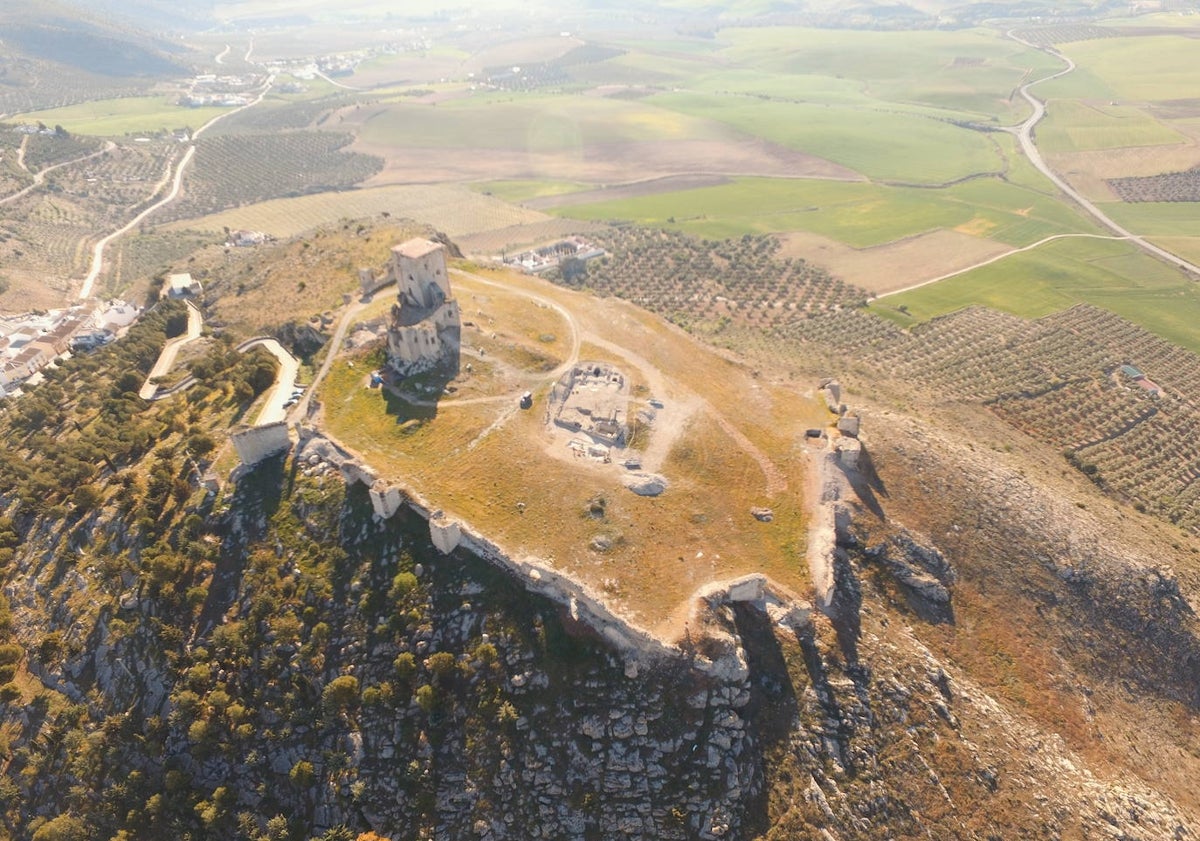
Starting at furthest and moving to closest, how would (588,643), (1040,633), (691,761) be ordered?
(1040,633), (588,643), (691,761)

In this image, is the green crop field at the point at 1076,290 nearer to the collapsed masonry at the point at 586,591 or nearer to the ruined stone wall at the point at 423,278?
the ruined stone wall at the point at 423,278

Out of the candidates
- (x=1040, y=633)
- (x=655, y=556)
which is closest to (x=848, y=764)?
(x=655, y=556)

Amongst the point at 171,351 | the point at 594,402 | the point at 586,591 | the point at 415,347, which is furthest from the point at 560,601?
the point at 171,351

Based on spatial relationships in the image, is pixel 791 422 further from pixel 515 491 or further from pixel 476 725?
pixel 476 725

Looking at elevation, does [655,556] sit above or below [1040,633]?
above

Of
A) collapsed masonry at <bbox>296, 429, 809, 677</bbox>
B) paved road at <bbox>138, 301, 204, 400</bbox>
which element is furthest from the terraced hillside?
paved road at <bbox>138, 301, 204, 400</bbox>

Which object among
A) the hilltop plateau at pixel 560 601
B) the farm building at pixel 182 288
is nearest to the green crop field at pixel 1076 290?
the hilltop plateau at pixel 560 601

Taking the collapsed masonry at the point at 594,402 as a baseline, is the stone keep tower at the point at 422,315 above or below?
above

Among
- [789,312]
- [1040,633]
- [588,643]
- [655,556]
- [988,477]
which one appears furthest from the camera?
[789,312]
